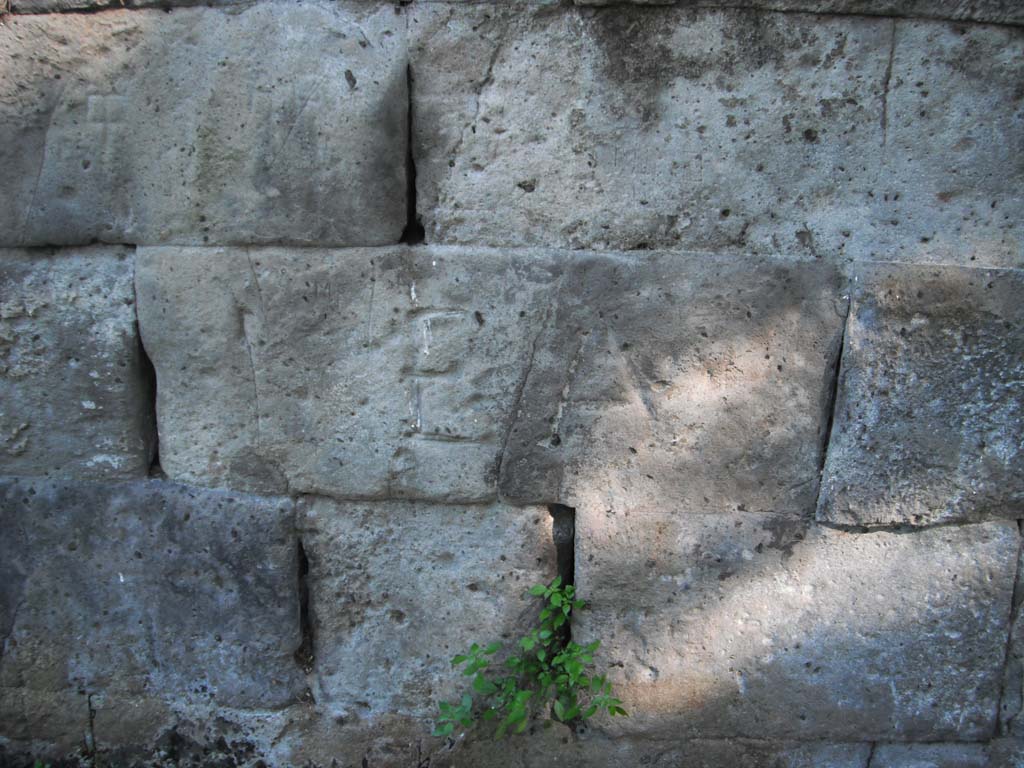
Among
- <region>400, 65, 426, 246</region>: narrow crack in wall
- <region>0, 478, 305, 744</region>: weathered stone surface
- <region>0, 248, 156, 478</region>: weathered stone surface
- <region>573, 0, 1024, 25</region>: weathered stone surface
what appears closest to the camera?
<region>573, 0, 1024, 25</region>: weathered stone surface

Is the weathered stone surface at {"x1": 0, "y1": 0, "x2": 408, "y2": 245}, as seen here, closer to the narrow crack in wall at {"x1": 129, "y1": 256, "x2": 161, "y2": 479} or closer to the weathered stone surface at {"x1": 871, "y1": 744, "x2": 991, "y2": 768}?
the narrow crack in wall at {"x1": 129, "y1": 256, "x2": 161, "y2": 479}

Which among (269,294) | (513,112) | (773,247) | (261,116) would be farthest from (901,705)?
(261,116)

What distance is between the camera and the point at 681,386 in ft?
6.25

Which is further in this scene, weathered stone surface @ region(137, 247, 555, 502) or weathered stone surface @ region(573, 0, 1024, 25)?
weathered stone surface @ region(137, 247, 555, 502)

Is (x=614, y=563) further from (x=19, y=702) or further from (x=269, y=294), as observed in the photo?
(x=19, y=702)

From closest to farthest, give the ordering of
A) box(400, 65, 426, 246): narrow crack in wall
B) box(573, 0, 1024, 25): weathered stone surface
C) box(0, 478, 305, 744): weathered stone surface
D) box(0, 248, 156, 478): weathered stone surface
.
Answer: box(573, 0, 1024, 25): weathered stone surface < box(400, 65, 426, 246): narrow crack in wall < box(0, 248, 156, 478): weathered stone surface < box(0, 478, 305, 744): weathered stone surface

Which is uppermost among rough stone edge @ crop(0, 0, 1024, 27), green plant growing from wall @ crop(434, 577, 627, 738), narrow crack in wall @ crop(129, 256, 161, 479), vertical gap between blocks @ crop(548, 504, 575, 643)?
rough stone edge @ crop(0, 0, 1024, 27)

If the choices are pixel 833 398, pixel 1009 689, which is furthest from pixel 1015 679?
pixel 833 398

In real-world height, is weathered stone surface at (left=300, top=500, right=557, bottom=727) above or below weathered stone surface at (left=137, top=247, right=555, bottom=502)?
below

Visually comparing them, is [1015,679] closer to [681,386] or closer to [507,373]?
[681,386]

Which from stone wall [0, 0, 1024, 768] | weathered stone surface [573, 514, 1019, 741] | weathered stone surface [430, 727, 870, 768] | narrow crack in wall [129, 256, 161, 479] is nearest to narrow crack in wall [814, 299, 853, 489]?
stone wall [0, 0, 1024, 768]

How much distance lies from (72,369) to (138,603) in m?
0.73

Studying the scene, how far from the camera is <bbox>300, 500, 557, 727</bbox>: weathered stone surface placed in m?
2.03

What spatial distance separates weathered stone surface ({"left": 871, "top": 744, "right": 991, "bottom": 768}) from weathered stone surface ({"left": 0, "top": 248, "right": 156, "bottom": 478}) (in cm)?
239
